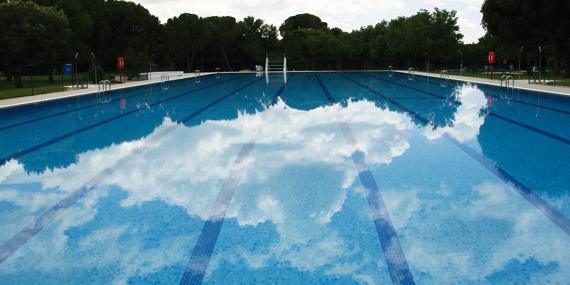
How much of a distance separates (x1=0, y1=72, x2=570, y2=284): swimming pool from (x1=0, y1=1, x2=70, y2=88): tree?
1579 cm

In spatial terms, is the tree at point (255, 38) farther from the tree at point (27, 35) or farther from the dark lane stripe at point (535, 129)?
the dark lane stripe at point (535, 129)

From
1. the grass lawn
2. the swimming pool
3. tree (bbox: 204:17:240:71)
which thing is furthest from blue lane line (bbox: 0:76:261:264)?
tree (bbox: 204:17:240:71)

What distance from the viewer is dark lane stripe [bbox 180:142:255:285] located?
3488 millimetres

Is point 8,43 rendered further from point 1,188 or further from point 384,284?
point 384,284

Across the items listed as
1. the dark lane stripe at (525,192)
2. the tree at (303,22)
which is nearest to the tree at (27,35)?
the dark lane stripe at (525,192)

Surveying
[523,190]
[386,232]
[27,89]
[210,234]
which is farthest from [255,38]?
[386,232]

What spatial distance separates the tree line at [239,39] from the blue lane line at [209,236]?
22675 millimetres

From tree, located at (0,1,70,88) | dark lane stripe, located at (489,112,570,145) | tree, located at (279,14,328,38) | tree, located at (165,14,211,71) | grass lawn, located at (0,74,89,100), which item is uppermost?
tree, located at (279,14,328,38)

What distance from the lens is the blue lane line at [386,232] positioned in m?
3.45

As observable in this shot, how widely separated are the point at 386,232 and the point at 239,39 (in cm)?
4765

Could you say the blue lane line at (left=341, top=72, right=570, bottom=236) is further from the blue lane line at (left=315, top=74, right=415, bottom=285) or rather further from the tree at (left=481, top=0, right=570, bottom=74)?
the tree at (left=481, top=0, right=570, bottom=74)

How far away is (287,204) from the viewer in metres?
5.12

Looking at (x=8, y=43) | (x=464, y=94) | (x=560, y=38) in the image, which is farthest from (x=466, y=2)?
(x=8, y=43)

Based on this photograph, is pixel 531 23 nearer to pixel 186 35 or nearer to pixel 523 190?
pixel 523 190
